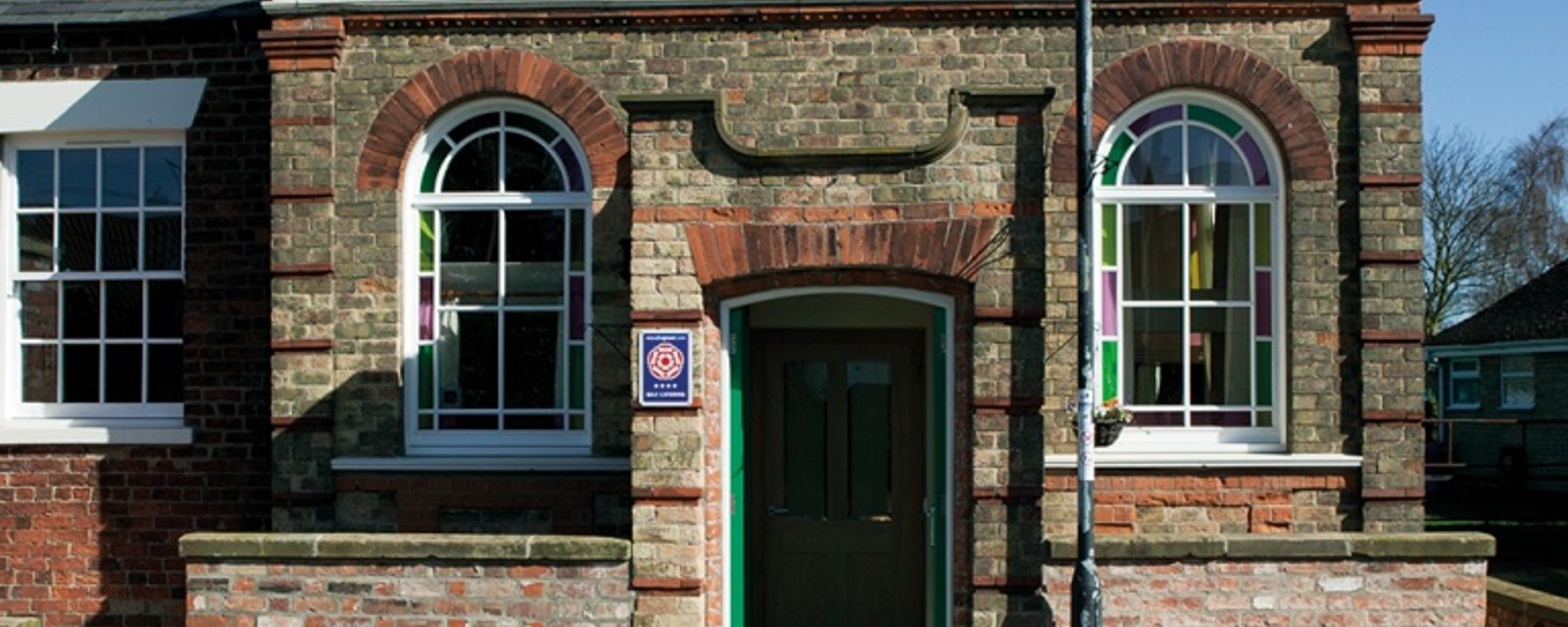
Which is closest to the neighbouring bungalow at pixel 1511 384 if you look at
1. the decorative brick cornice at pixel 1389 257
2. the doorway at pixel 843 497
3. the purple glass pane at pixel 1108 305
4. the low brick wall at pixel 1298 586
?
the decorative brick cornice at pixel 1389 257

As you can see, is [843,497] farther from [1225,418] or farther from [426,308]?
[426,308]

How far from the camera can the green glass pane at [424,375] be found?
35.7 feet

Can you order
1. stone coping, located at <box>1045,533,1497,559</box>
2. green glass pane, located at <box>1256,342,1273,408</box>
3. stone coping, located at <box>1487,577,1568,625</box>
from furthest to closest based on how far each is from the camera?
green glass pane, located at <box>1256,342,1273,408</box> < stone coping, located at <box>1487,577,1568,625</box> < stone coping, located at <box>1045,533,1497,559</box>

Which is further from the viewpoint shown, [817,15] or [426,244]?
[426,244]

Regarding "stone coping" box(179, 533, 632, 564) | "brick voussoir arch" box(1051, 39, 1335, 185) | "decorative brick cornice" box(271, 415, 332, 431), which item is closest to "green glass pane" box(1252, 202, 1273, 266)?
"brick voussoir arch" box(1051, 39, 1335, 185)

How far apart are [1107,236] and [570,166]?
11.6 ft

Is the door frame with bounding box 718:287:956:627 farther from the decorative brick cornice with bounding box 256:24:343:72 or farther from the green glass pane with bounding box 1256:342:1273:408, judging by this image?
the decorative brick cornice with bounding box 256:24:343:72

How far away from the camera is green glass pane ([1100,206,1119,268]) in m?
10.6

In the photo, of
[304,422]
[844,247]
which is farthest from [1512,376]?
[304,422]

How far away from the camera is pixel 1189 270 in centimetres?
1069

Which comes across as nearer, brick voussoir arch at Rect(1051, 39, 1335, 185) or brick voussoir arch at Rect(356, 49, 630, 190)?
brick voussoir arch at Rect(1051, 39, 1335, 185)

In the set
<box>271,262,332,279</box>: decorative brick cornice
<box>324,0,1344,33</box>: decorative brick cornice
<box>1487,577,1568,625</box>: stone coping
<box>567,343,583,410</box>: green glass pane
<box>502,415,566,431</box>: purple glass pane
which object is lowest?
<box>1487,577,1568,625</box>: stone coping

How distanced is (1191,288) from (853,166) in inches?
118

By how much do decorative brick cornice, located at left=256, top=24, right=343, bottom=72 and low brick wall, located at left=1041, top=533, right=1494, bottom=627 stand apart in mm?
5861
